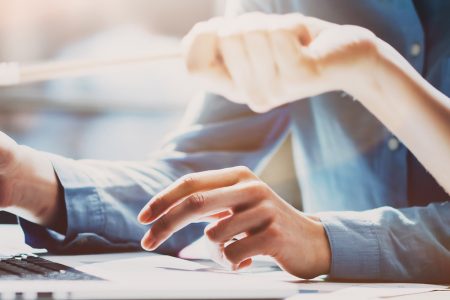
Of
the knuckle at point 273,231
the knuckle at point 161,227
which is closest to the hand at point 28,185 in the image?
the knuckle at point 161,227

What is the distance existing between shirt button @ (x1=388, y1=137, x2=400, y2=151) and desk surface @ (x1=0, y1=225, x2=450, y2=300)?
31cm

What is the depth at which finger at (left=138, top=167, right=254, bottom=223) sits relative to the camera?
821mm

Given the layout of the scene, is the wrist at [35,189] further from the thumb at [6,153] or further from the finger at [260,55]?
the finger at [260,55]

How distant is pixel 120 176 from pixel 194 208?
0.32 meters

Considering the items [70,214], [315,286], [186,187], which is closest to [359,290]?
[315,286]

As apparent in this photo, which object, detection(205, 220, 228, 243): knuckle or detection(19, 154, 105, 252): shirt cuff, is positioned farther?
detection(19, 154, 105, 252): shirt cuff

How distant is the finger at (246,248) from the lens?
0.82 metres

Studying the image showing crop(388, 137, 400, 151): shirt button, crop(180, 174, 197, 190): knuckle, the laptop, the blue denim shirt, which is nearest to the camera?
the laptop

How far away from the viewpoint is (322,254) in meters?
0.89

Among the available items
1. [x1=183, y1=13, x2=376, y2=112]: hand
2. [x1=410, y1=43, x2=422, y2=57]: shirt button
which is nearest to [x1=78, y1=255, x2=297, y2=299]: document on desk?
[x1=183, y1=13, x2=376, y2=112]: hand

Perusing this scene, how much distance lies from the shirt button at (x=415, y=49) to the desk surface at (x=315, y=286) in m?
0.46

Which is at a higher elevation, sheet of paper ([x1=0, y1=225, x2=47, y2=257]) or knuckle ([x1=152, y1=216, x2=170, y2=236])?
knuckle ([x1=152, y1=216, x2=170, y2=236])

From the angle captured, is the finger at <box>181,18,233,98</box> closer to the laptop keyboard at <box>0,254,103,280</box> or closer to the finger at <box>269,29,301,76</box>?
the finger at <box>269,29,301,76</box>

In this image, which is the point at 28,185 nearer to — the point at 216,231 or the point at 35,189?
the point at 35,189
